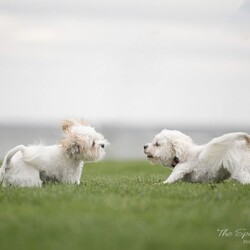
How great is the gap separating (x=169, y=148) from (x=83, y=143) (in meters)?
2.17

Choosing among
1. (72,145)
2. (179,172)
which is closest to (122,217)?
(72,145)

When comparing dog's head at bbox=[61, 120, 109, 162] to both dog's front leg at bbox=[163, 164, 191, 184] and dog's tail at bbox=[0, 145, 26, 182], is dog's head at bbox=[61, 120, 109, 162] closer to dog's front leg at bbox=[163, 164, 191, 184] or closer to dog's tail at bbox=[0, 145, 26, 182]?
dog's tail at bbox=[0, 145, 26, 182]

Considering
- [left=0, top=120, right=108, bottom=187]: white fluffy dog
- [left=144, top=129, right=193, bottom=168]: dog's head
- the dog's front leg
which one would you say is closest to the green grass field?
[left=0, top=120, right=108, bottom=187]: white fluffy dog

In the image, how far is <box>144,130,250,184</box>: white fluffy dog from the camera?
1299cm

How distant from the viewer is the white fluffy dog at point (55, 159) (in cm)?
1251

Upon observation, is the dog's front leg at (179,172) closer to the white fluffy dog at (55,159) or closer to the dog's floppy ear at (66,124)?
the white fluffy dog at (55,159)

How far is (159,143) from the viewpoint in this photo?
14109 mm

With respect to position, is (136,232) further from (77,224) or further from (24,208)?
(24,208)

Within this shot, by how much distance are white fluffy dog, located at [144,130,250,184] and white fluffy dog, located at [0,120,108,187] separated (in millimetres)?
1560

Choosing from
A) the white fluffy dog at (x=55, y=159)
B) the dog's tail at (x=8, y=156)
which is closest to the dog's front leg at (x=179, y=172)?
the white fluffy dog at (x=55, y=159)

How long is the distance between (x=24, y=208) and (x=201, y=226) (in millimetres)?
2879

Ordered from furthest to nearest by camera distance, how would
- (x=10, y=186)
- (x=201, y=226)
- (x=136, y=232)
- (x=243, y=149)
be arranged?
(x=243, y=149) → (x=10, y=186) → (x=201, y=226) → (x=136, y=232)

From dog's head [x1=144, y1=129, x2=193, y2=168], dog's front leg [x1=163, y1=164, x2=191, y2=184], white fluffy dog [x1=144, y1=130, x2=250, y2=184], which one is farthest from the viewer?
dog's head [x1=144, y1=129, x2=193, y2=168]

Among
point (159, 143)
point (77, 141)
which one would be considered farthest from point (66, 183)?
point (159, 143)
